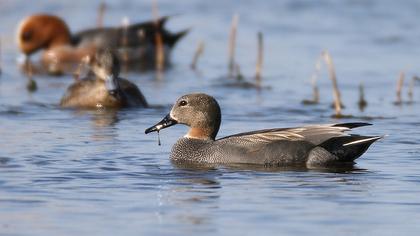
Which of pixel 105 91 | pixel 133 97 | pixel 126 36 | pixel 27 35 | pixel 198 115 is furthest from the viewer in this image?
pixel 27 35

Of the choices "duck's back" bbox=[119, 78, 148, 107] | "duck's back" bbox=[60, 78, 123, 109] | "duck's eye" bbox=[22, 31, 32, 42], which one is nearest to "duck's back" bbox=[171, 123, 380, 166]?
Answer: "duck's back" bbox=[119, 78, 148, 107]

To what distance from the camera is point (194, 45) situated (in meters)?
21.5

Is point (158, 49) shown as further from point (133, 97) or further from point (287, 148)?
point (287, 148)

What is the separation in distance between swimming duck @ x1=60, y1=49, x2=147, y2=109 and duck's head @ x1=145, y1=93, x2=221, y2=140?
371cm

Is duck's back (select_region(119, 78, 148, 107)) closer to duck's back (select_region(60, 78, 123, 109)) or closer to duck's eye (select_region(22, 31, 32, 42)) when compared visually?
duck's back (select_region(60, 78, 123, 109))

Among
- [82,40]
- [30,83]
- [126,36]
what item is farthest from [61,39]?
[30,83]

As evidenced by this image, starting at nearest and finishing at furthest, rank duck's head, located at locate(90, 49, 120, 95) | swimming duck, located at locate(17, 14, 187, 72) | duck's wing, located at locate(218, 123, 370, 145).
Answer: duck's wing, located at locate(218, 123, 370, 145) < duck's head, located at locate(90, 49, 120, 95) < swimming duck, located at locate(17, 14, 187, 72)

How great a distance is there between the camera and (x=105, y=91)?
587 inches

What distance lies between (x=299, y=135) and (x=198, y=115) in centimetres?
102

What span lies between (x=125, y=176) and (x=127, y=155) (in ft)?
3.77

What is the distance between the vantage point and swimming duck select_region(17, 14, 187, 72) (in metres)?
20.0

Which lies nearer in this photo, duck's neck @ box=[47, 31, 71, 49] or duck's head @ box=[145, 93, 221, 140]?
duck's head @ box=[145, 93, 221, 140]

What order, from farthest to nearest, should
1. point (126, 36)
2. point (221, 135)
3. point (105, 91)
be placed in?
point (126, 36) → point (105, 91) → point (221, 135)

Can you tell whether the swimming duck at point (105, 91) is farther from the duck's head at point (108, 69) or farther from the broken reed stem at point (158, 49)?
the broken reed stem at point (158, 49)
